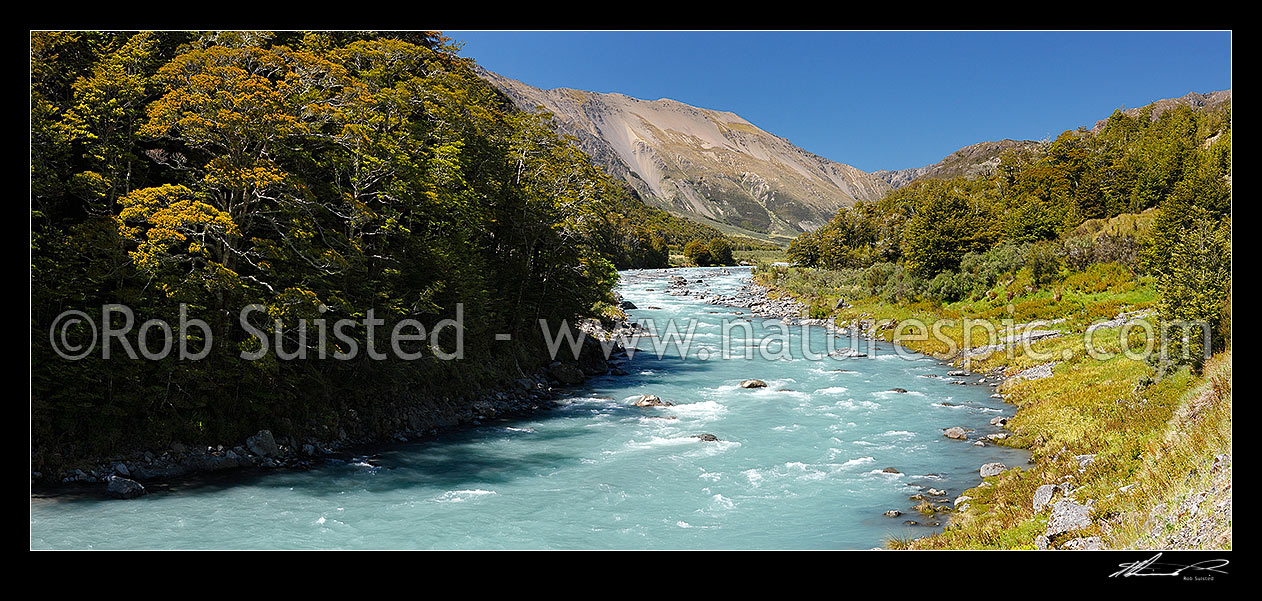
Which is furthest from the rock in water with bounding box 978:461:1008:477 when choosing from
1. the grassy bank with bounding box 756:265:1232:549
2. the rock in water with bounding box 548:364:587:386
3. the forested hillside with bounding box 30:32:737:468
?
the rock in water with bounding box 548:364:587:386

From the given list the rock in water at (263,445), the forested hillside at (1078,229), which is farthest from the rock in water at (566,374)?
the forested hillside at (1078,229)

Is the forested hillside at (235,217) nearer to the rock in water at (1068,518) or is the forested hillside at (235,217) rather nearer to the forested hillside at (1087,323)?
the forested hillside at (1087,323)

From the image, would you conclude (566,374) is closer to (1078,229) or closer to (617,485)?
(617,485)
